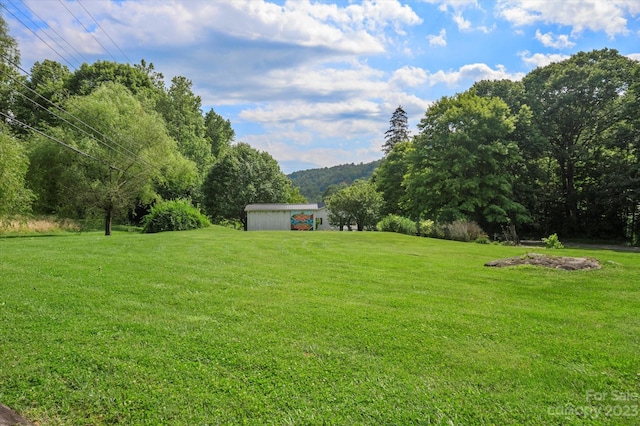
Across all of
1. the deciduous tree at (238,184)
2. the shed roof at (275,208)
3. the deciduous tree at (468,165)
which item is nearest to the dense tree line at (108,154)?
the deciduous tree at (238,184)

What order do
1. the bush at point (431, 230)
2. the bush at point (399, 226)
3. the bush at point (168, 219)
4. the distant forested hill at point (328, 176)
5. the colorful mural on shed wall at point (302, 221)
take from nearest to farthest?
the bush at point (431, 230)
the bush at point (168, 219)
the bush at point (399, 226)
the colorful mural on shed wall at point (302, 221)
the distant forested hill at point (328, 176)

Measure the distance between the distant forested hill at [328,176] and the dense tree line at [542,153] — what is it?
3223 inches

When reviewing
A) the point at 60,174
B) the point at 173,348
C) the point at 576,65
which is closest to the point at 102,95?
the point at 60,174

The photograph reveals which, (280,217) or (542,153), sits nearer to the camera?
(542,153)

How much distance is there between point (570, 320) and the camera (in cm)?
471

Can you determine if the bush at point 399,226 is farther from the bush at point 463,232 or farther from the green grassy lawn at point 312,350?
the green grassy lawn at point 312,350

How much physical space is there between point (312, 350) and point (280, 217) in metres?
29.8

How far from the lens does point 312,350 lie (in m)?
3.71

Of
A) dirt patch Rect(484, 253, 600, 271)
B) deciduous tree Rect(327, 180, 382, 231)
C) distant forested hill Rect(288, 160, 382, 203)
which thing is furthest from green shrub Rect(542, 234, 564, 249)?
distant forested hill Rect(288, 160, 382, 203)

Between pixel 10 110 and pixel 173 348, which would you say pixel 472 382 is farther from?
pixel 10 110

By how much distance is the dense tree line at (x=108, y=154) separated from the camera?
1828 cm

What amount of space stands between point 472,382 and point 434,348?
632 millimetres

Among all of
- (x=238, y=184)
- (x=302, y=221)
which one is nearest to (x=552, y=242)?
Result: (x=302, y=221)

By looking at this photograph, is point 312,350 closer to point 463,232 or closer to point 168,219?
point 463,232
